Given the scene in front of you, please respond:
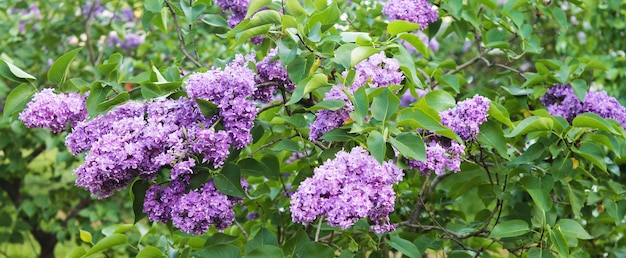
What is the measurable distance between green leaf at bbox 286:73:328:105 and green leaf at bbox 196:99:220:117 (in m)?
0.14

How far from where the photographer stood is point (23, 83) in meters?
1.63

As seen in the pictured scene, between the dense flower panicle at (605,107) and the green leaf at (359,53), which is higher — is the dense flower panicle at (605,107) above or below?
below

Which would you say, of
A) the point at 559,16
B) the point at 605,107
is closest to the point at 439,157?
the point at 605,107

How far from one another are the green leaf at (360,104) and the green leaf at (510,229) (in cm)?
56

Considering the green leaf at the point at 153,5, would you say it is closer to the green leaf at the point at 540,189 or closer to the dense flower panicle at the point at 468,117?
the dense flower panicle at the point at 468,117

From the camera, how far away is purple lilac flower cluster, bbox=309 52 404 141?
1.45m

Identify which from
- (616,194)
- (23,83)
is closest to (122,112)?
(23,83)

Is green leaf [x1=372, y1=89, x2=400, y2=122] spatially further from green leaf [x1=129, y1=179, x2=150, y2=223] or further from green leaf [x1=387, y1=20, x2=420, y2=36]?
green leaf [x1=129, y1=179, x2=150, y2=223]

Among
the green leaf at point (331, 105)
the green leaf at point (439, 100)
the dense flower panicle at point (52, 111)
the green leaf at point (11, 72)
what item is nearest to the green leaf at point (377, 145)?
the green leaf at point (331, 105)

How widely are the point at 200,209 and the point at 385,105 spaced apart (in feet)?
1.30

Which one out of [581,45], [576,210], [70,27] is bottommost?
[581,45]

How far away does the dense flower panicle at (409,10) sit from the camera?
6.28ft

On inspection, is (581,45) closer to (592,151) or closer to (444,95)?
(592,151)

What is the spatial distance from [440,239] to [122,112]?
983 millimetres
